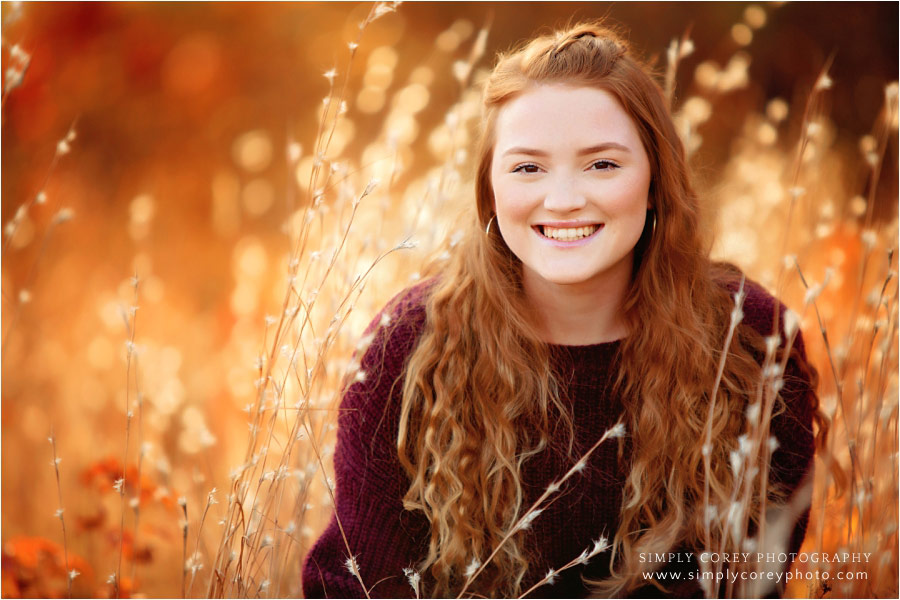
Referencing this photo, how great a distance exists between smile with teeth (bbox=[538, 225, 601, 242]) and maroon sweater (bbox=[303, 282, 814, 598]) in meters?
0.25

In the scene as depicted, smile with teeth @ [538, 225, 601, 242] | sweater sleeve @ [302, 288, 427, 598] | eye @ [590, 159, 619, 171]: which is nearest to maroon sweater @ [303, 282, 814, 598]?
sweater sleeve @ [302, 288, 427, 598]

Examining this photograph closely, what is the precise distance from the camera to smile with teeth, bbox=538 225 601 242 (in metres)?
1.40

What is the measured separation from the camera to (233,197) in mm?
3375

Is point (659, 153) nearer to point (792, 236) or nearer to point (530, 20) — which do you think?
point (792, 236)

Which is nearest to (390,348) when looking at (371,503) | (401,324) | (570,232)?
(401,324)

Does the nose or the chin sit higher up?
the nose

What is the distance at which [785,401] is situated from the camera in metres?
1.51

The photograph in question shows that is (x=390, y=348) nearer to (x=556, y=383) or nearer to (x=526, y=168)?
(x=556, y=383)

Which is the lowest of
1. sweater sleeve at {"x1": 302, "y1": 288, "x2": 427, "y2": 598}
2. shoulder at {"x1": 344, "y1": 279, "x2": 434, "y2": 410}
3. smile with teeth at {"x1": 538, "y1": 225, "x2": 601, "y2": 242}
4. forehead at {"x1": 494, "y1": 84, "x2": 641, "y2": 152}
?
sweater sleeve at {"x1": 302, "y1": 288, "x2": 427, "y2": 598}

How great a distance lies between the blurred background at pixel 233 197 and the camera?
166 cm

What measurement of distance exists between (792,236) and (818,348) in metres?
0.47

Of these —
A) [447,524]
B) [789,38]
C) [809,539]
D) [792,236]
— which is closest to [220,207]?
[447,524]

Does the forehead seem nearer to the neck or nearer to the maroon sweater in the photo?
the neck

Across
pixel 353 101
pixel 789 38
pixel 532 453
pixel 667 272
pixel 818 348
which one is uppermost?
pixel 789 38
